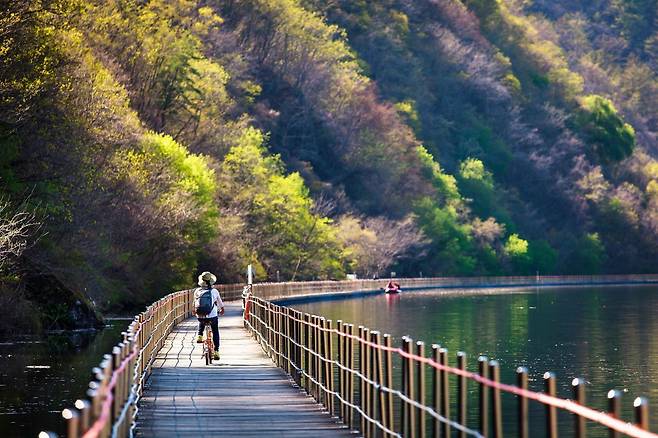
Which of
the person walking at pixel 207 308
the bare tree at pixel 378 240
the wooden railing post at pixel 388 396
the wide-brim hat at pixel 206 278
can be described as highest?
the bare tree at pixel 378 240

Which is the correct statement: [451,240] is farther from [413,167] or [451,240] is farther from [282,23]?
[282,23]

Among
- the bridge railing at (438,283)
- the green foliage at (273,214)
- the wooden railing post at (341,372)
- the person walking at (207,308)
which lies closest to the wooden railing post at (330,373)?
the wooden railing post at (341,372)

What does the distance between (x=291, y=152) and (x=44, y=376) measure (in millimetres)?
94974

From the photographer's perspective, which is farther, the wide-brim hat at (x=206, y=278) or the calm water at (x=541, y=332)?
the calm water at (x=541, y=332)

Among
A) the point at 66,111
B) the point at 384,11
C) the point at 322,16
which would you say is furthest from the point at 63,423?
the point at 384,11

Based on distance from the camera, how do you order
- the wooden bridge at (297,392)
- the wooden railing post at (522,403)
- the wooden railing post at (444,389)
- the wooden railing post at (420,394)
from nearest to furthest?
1. the wooden bridge at (297,392)
2. the wooden railing post at (522,403)
3. the wooden railing post at (444,389)
4. the wooden railing post at (420,394)

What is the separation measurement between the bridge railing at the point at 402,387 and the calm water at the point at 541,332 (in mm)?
3276

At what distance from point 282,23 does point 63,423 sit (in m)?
104

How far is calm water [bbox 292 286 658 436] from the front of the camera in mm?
42281

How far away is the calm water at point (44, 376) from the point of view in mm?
28956

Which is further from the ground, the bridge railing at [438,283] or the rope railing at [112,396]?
the bridge railing at [438,283]

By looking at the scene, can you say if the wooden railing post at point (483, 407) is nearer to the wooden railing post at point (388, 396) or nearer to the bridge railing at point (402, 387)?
the bridge railing at point (402, 387)

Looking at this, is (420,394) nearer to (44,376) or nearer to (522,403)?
(522,403)

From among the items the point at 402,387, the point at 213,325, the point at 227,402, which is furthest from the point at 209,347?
the point at 402,387
